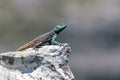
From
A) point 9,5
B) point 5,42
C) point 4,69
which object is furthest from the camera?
point 9,5

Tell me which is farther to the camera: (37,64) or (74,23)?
(74,23)

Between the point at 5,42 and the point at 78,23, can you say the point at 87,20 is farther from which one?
the point at 5,42

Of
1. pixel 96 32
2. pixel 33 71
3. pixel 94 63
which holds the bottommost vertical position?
pixel 33 71

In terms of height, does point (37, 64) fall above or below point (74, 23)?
below

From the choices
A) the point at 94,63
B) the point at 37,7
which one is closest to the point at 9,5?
the point at 37,7

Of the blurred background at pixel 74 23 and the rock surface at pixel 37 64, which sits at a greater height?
the blurred background at pixel 74 23

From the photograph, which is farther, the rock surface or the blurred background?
the blurred background

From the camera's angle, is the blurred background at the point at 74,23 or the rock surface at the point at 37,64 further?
the blurred background at the point at 74,23

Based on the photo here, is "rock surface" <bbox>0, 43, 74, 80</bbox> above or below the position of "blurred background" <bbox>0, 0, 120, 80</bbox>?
below
